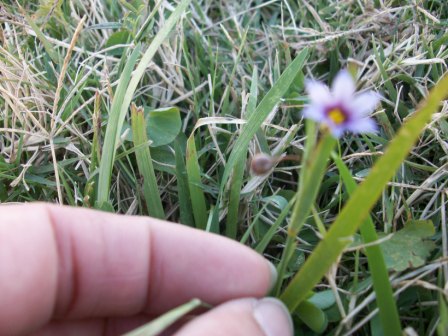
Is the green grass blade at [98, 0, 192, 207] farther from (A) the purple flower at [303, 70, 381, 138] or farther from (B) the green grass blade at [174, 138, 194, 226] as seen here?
(A) the purple flower at [303, 70, 381, 138]

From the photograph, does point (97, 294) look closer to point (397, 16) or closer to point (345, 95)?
point (345, 95)

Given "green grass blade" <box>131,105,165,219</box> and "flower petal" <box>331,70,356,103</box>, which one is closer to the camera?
"flower petal" <box>331,70,356,103</box>

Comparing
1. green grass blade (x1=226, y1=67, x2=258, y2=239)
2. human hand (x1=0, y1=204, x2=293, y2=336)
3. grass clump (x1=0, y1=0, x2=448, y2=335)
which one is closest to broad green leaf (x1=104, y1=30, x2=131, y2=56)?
grass clump (x1=0, y1=0, x2=448, y2=335)

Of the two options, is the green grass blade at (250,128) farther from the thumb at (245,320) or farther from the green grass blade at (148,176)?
the thumb at (245,320)

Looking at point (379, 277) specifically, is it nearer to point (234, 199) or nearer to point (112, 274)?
point (234, 199)

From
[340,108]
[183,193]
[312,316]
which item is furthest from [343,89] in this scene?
[183,193]

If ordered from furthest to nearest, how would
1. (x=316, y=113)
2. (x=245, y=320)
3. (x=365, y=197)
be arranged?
(x=245, y=320) < (x=365, y=197) < (x=316, y=113)

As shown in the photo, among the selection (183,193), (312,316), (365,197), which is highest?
(365,197)

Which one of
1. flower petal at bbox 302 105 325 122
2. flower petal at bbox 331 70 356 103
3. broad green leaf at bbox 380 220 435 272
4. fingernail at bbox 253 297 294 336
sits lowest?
fingernail at bbox 253 297 294 336

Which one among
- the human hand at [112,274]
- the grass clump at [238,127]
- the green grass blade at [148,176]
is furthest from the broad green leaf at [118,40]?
the human hand at [112,274]
